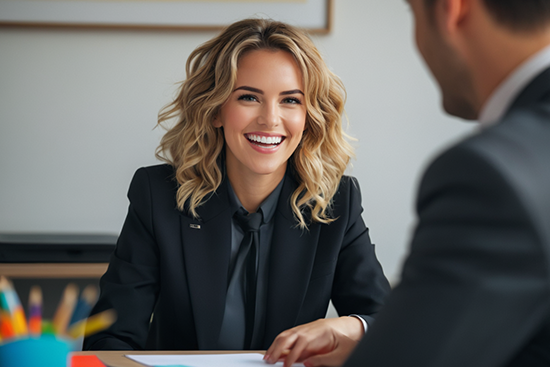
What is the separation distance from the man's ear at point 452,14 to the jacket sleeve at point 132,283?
3.34 feet

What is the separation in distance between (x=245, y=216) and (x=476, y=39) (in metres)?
1.05

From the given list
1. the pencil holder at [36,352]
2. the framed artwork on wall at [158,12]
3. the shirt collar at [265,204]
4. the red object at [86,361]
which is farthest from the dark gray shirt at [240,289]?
the framed artwork on wall at [158,12]

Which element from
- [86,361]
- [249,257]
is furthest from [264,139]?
[86,361]

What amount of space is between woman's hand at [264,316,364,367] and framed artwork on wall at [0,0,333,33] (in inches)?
60.9

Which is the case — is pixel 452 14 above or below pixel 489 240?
above

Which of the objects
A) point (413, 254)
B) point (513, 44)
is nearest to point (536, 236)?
point (413, 254)

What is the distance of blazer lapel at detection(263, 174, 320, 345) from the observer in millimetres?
1431

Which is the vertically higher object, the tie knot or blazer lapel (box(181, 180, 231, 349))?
the tie knot

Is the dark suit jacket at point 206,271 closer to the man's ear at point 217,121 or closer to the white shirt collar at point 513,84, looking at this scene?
the man's ear at point 217,121

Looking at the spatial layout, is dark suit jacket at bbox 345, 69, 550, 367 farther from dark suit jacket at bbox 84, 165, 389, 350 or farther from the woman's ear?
the woman's ear

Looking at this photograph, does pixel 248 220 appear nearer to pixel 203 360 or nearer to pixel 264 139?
pixel 264 139

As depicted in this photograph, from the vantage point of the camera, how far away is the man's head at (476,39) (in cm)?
55

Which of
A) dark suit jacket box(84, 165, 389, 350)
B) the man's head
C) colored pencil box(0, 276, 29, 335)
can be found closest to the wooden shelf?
dark suit jacket box(84, 165, 389, 350)

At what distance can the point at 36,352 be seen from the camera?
0.76m
